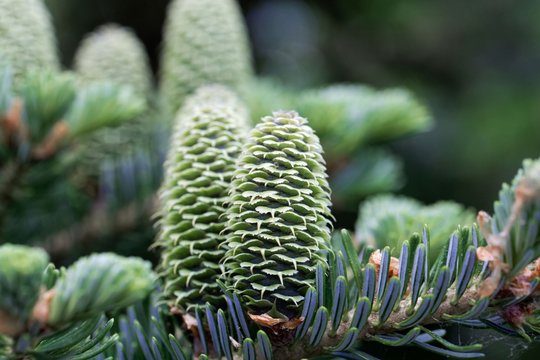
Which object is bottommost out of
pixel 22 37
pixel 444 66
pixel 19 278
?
pixel 19 278

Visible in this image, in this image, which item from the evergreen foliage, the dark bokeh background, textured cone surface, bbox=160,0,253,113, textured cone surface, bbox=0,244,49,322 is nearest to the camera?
textured cone surface, bbox=0,244,49,322

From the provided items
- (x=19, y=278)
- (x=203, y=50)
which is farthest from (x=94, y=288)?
(x=203, y=50)

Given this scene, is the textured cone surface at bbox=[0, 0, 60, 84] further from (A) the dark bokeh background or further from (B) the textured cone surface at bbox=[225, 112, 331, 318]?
(A) the dark bokeh background

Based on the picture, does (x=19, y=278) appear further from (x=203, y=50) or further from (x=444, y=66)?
(x=444, y=66)

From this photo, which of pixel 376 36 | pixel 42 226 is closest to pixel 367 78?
pixel 376 36

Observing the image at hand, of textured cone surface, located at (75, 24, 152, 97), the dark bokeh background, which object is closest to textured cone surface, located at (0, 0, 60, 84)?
textured cone surface, located at (75, 24, 152, 97)

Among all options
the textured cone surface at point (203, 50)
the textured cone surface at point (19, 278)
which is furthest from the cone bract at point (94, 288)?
the textured cone surface at point (203, 50)
